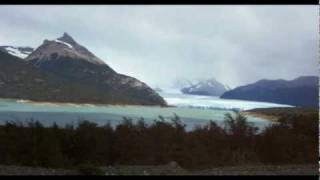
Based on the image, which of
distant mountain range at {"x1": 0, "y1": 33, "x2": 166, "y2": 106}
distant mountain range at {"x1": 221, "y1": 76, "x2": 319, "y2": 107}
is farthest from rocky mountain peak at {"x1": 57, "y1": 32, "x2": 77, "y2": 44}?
distant mountain range at {"x1": 221, "y1": 76, "x2": 319, "y2": 107}

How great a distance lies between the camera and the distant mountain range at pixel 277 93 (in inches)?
836

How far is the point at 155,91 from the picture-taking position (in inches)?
769

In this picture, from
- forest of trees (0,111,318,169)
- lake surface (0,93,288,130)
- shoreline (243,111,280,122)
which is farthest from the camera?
shoreline (243,111,280,122)

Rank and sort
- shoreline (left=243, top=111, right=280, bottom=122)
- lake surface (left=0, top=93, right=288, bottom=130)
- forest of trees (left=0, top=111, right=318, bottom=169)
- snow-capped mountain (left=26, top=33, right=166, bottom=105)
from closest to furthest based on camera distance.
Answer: forest of trees (left=0, top=111, right=318, bottom=169)
lake surface (left=0, top=93, right=288, bottom=130)
snow-capped mountain (left=26, top=33, right=166, bottom=105)
shoreline (left=243, top=111, right=280, bottom=122)

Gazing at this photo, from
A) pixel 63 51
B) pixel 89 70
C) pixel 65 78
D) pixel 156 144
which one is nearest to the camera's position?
pixel 156 144

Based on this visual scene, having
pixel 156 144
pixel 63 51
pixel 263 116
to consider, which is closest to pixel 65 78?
pixel 63 51

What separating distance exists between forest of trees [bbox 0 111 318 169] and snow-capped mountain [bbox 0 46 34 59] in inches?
164

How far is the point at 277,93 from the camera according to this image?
2247cm

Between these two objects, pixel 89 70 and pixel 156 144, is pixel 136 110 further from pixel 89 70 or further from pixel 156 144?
pixel 156 144

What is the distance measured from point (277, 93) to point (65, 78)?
376 inches

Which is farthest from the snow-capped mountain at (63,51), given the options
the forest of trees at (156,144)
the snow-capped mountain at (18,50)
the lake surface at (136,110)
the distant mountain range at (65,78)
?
the forest of trees at (156,144)

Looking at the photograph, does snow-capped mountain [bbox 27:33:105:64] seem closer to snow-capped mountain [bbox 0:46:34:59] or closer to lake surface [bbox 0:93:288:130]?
snow-capped mountain [bbox 0:46:34:59]

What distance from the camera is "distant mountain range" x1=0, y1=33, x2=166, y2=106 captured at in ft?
62.4
